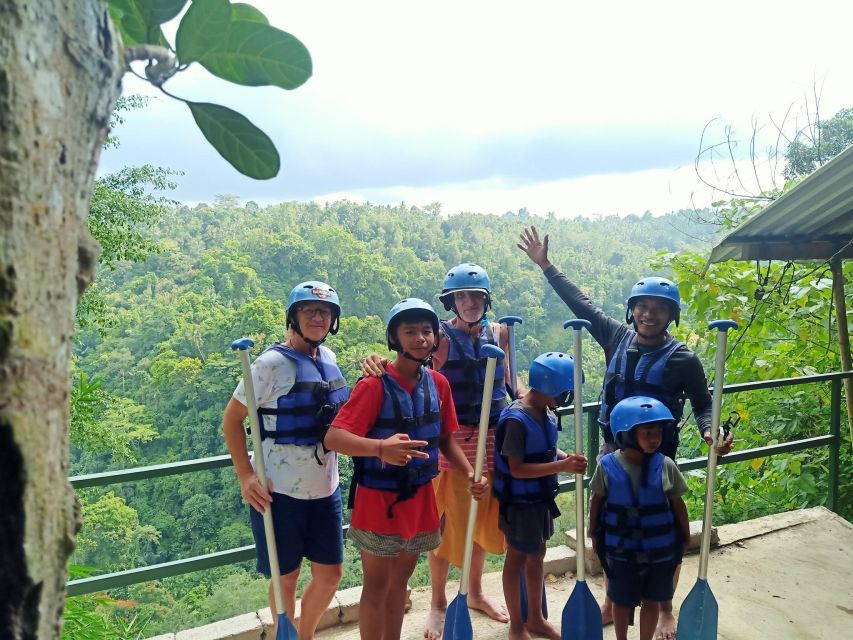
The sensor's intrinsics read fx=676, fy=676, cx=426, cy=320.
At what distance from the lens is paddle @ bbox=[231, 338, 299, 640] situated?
2.40m

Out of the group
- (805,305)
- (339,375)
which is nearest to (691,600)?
(339,375)

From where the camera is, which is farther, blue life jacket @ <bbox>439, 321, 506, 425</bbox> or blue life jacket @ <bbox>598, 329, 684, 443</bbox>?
blue life jacket @ <bbox>439, 321, 506, 425</bbox>

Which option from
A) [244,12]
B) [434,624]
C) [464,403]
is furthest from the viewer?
[434,624]

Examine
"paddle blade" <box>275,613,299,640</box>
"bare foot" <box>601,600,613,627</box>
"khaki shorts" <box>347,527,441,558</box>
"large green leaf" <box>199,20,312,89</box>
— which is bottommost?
"bare foot" <box>601,600,613,627</box>

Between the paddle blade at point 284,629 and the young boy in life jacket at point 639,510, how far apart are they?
124cm

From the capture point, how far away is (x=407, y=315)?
252 centimetres

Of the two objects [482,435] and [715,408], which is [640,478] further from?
[482,435]

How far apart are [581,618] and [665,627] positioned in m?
0.47

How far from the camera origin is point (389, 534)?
2.47 meters

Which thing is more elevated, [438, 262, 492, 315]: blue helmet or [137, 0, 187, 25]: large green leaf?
[137, 0, 187, 25]: large green leaf

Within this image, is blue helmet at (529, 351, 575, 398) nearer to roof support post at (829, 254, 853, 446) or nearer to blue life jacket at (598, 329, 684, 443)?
blue life jacket at (598, 329, 684, 443)

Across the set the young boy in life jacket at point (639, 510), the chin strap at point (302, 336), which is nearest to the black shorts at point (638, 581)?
the young boy in life jacket at point (639, 510)

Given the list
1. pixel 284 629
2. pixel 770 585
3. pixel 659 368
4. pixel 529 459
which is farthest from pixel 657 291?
pixel 284 629

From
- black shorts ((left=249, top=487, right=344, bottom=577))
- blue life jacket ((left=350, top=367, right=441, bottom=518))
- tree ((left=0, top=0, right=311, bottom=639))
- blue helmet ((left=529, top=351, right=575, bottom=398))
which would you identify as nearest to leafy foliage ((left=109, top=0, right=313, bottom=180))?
tree ((left=0, top=0, right=311, bottom=639))
